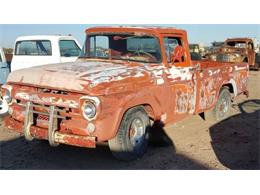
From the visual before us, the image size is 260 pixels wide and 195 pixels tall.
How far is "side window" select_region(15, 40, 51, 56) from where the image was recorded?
8852 mm

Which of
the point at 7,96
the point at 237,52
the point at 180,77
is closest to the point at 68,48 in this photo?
the point at 7,96

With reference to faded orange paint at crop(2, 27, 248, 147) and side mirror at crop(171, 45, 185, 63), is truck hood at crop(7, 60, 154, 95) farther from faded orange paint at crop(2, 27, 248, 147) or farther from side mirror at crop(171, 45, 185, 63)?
side mirror at crop(171, 45, 185, 63)

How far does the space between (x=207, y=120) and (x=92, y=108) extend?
3909mm

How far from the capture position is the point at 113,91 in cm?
434

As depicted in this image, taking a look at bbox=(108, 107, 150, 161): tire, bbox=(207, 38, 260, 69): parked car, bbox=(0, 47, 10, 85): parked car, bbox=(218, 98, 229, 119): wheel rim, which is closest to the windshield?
bbox=(108, 107, 150, 161): tire

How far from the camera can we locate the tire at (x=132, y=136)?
4.64 meters

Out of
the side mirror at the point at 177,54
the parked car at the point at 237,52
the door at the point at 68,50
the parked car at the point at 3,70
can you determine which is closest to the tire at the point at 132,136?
the side mirror at the point at 177,54

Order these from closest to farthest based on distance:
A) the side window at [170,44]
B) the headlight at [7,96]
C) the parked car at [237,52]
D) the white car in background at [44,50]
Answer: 1. the headlight at [7,96]
2. the side window at [170,44]
3. the white car in background at [44,50]
4. the parked car at [237,52]

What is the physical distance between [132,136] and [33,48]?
5365mm

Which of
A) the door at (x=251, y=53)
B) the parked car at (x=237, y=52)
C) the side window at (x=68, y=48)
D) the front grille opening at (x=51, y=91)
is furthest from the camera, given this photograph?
the door at (x=251, y=53)

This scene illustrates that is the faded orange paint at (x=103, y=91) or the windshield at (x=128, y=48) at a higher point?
the windshield at (x=128, y=48)

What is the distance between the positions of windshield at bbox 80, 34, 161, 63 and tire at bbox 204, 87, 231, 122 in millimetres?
2375

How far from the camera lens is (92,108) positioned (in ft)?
13.8

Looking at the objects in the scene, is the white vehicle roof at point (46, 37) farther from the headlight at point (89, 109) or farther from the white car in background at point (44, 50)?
the headlight at point (89, 109)
